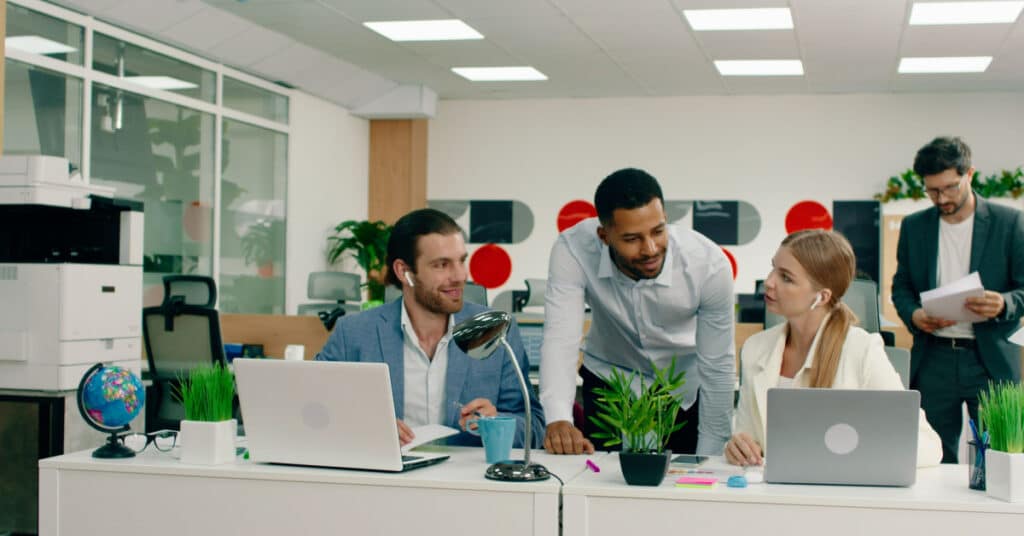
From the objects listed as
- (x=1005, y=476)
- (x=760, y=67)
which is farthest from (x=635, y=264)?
(x=760, y=67)

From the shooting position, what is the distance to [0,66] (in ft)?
16.5

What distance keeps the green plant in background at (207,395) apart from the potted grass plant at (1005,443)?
1.48 meters

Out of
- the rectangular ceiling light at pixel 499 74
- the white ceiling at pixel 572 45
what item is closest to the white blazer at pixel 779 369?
the white ceiling at pixel 572 45

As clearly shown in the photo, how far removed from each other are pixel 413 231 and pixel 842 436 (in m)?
1.22

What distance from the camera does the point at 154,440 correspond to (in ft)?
7.88

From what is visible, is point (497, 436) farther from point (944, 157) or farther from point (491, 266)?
point (491, 266)

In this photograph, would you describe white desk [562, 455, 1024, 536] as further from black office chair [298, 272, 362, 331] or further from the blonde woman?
black office chair [298, 272, 362, 331]

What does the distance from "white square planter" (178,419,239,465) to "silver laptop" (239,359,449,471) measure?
0.08m

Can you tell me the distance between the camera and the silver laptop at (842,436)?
188 centimetres

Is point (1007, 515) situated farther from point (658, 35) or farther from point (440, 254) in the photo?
point (658, 35)

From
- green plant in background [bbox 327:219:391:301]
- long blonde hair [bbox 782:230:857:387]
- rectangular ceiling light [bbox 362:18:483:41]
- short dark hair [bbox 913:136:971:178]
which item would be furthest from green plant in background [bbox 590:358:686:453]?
green plant in background [bbox 327:219:391:301]

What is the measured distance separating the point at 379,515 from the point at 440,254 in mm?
826

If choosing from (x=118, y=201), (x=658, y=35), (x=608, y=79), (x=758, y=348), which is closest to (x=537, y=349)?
(x=118, y=201)

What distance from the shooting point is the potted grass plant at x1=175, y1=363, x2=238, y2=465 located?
217 cm
